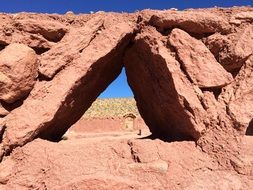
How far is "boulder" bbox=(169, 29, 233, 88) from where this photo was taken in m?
4.43

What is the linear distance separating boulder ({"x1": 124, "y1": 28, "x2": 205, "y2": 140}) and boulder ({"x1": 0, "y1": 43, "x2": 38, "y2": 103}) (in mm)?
1438

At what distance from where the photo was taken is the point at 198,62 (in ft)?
14.6

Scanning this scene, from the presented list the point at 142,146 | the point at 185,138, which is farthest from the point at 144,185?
the point at 185,138

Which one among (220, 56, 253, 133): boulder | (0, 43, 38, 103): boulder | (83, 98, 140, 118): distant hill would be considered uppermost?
(83, 98, 140, 118): distant hill

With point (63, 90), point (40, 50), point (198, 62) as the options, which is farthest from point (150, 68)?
point (40, 50)

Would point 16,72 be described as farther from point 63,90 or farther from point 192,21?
point 192,21

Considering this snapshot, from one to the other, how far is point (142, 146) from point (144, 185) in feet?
1.56

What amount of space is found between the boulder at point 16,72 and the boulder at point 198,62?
5.70ft

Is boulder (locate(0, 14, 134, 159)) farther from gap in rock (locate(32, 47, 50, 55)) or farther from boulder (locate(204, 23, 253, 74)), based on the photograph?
boulder (locate(204, 23, 253, 74))

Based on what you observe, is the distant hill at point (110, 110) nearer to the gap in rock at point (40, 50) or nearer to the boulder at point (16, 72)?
the gap in rock at point (40, 50)

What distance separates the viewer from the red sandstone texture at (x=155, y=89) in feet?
13.4

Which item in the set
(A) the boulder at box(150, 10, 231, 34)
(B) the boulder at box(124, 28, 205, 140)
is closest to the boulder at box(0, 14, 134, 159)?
(B) the boulder at box(124, 28, 205, 140)

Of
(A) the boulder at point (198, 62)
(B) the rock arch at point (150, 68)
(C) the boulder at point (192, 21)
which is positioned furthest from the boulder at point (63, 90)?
(A) the boulder at point (198, 62)

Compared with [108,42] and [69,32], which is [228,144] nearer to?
[108,42]
